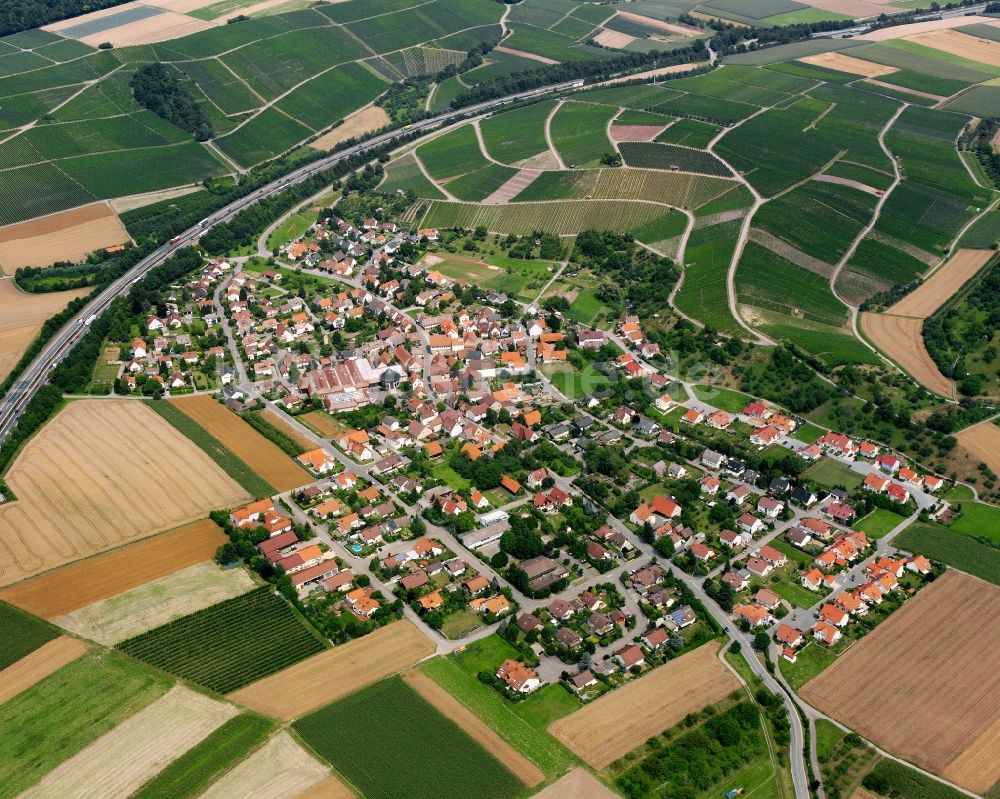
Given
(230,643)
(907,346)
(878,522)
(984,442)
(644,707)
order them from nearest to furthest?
(644,707)
(230,643)
(878,522)
(984,442)
(907,346)

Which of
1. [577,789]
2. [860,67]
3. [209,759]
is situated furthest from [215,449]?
[860,67]

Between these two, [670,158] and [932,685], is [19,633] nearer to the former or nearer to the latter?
[932,685]

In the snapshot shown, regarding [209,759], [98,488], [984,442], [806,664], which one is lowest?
[806,664]

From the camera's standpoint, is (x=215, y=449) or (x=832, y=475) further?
(x=215, y=449)

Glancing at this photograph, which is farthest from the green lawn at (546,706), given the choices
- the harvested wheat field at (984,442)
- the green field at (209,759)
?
the harvested wheat field at (984,442)

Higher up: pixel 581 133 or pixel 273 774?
pixel 581 133

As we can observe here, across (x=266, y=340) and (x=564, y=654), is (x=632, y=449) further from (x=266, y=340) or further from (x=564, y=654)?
(x=266, y=340)

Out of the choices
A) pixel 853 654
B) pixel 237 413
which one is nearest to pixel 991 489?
pixel 853 654

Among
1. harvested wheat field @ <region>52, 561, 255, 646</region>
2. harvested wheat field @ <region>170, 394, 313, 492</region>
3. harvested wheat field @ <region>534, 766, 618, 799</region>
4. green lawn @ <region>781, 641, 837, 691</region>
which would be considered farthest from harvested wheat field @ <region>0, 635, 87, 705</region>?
green lawn @ <region>781, 641, 837, 691</region>
